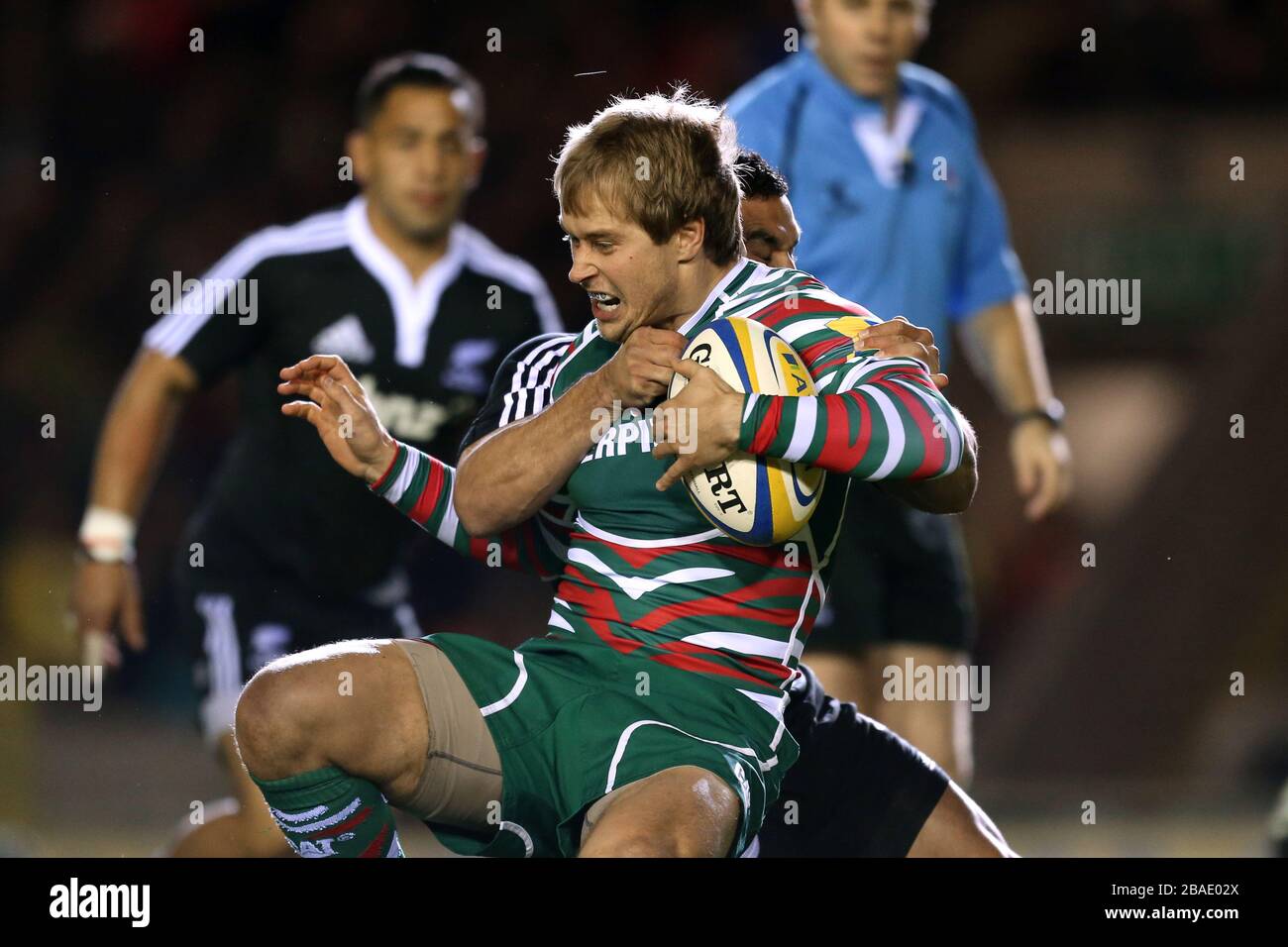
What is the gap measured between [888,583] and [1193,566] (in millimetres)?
3120

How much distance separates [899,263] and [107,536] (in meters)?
2.10

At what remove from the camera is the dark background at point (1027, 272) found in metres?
Answer: 6.77

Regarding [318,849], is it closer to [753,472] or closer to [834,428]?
[753,472]

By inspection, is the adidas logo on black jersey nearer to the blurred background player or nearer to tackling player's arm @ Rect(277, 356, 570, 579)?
the blurred background player

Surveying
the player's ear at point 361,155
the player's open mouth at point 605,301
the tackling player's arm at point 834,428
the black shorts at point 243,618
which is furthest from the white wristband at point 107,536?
the tackling player's arm at point 834,428

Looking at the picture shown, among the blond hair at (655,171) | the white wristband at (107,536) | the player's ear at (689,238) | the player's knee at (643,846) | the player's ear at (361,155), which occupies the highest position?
the player's ear at (361,155)

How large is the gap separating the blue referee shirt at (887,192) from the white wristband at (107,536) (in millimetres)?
1814

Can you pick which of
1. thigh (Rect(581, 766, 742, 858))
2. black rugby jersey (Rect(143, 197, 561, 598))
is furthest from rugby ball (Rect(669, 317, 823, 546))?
black rugby jersey (Rect(143, 197, 561, 598))

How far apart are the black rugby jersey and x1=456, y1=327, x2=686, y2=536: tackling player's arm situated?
1.57 metres

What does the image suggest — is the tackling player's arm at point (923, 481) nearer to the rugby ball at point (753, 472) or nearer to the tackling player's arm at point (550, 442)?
the rugby ball at point (753, 472)

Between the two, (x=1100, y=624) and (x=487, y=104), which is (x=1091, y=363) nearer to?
(x=1100, y=624)

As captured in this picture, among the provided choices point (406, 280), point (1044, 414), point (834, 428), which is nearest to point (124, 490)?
point (406, 280)

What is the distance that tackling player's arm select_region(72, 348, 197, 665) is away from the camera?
14.1 feet

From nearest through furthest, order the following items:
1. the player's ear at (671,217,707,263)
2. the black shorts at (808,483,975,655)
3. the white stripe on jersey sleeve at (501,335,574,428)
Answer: the player's ear at (671,217,707,263)
the white stripe on jersey sleeve at (501,335,574,428)
the black shorts at (808,483,975,655)
